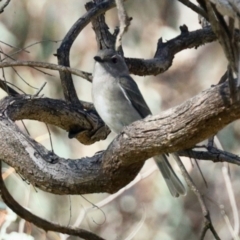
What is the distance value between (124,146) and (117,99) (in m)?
0.76

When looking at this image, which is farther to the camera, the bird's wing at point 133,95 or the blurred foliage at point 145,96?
the blurred foliage at point 145,96

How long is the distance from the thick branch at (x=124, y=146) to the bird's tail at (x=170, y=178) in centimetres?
54

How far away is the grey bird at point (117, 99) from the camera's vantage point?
214 cm

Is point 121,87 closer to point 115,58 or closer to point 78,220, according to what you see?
point 115,58

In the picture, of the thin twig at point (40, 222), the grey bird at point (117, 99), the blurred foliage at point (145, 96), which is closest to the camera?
the thin twig at point (40, 222)

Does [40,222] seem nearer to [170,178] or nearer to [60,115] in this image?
[60,115]

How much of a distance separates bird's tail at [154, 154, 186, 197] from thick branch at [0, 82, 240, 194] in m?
0.54

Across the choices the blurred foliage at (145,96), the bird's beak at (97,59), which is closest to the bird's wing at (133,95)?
the bird's beak at (97,59)

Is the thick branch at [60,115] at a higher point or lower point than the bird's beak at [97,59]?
lower

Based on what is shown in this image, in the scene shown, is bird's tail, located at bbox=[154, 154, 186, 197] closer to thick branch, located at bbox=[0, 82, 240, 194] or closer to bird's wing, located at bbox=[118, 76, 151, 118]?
bird's wing, located at bbox=[118, 76, 151, 118]

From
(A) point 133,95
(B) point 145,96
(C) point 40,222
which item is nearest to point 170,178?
(A) point 133,95

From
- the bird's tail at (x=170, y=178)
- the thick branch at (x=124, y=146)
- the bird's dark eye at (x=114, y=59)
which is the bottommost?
the bird's tail at (x=170, y=178)

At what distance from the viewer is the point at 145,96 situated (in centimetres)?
373

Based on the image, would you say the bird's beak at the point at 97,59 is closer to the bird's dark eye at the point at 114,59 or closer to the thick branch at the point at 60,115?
the bird's dark eye at the point at 114,59
